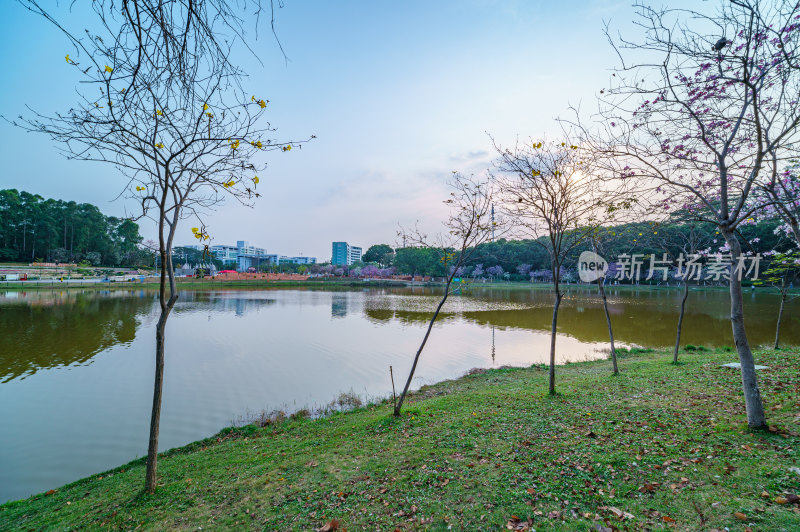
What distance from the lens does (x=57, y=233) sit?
69375 mm

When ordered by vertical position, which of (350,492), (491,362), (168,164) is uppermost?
(168,164)

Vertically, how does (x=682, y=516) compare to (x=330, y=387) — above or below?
above

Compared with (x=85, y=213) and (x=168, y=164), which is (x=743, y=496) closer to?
(x=168, y=164)

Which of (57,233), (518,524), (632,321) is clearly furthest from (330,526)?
(57,233)

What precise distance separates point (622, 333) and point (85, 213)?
102m

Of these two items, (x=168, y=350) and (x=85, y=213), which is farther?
(x=85, y=213)

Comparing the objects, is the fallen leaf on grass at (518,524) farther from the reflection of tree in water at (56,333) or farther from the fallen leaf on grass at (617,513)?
the reflection of tree in water at (56,333)

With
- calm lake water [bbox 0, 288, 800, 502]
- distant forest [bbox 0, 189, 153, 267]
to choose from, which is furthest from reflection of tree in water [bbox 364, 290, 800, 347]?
distant forest [bbox 0, 189, 153, 267]

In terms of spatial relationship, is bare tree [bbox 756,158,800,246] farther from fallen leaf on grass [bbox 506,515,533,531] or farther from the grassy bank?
fallen leaf on grass [bbox 506,515,533,531]

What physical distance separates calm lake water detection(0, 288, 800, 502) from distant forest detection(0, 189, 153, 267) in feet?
193

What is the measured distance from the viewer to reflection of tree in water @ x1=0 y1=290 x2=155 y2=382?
13.1 m

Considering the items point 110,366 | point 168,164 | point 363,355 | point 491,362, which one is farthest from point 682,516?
point 110,366

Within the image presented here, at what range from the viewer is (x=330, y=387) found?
1114 cm

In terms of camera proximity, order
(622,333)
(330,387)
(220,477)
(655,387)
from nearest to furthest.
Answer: (220,477)
(655,387)
(330,387)
(622,333)
